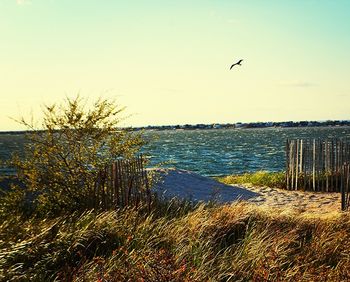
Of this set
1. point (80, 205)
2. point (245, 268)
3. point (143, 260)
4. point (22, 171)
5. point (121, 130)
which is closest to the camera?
point (143, 260)

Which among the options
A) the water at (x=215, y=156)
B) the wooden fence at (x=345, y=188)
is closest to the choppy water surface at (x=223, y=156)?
the water at (x=215, y=156)

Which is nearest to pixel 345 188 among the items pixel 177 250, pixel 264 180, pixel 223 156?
pixel 177 250

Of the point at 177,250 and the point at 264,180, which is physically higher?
the point at 177,250

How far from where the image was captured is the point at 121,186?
9594 mm

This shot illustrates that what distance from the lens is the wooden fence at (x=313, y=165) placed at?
1722cm

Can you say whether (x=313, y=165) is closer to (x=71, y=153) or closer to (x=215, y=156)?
(x=71, y=153)

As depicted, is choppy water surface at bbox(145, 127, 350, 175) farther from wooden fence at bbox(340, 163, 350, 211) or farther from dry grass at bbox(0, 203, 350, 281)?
wooden fence at bbox(340, 163, 350, 211)

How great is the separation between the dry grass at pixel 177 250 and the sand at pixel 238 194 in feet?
17.5

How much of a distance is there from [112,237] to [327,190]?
11.9 meters

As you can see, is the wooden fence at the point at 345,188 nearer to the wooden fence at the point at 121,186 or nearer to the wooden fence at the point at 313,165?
the wooden fence at the point at 121,186

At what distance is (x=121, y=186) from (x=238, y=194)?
22.4 ft

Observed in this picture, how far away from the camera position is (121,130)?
10.6 metres

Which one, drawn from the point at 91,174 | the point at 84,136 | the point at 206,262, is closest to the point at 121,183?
the point at 91,174

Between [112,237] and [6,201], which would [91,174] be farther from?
[112,237]
